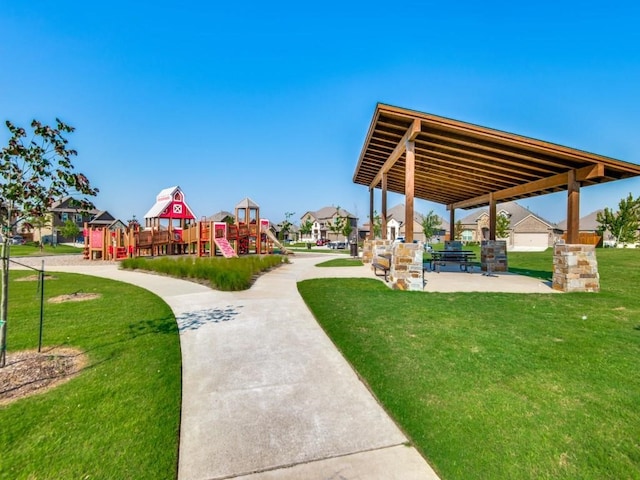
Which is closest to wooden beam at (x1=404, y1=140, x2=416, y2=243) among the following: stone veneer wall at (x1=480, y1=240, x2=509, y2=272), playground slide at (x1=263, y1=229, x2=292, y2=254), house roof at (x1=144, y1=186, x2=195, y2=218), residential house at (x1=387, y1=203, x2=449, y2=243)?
stone veneer wall at (x1=480, y1=240, x2=509, y2=272)

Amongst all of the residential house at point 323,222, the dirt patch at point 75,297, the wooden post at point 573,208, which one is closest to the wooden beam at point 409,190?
the wooden post at point 573,208

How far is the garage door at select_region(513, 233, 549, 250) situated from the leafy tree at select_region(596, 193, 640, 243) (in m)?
10.1

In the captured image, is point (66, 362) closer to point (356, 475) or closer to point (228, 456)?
point (228, 456)

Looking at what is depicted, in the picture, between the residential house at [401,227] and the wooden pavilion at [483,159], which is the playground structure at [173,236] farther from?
the residential house at [401,227]

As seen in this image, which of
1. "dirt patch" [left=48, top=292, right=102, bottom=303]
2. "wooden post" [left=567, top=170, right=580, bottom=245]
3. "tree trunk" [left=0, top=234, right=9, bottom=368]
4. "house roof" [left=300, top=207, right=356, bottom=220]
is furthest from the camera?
"house roof" [left=300, top=207, right=356, bottom=220]

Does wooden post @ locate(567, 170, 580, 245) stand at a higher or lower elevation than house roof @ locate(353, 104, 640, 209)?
lower

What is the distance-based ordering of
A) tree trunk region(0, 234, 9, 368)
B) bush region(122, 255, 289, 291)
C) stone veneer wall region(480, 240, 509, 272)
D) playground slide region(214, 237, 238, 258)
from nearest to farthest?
tree trunk region(0, 234, 9, 368) → bush region(122, 255, 289, 291) → stone veneer wall region(480, 240, 509, 272) → playground slide region(214, 237, 238, 258)

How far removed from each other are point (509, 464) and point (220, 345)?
4015mm

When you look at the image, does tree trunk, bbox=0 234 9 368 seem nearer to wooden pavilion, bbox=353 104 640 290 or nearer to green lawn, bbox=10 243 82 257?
wooden pavilion, bbox=353 104 640 290

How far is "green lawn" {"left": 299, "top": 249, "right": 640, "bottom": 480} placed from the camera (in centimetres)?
260

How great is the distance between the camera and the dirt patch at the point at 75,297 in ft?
26.4

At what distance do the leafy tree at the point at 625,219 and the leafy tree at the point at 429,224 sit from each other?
23.8 meters

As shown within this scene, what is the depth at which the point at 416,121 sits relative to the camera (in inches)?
347

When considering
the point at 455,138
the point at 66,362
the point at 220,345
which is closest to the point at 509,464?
the point at 220,345
